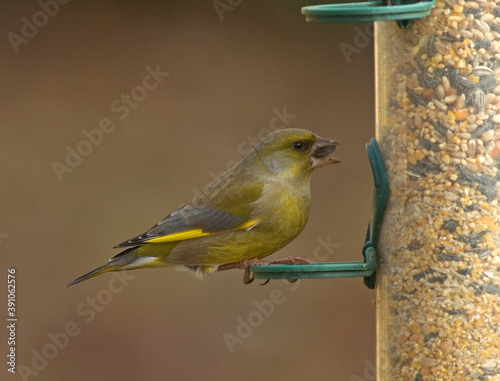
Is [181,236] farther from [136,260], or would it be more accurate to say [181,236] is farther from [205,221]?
[136,260]

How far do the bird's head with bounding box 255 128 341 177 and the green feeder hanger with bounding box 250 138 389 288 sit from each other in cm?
77

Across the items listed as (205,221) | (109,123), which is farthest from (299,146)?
(109,123)

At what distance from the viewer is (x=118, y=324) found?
896 cm

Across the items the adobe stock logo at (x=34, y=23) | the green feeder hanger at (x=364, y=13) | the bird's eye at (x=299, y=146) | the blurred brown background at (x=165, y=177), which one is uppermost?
the green feeder hanger at (x=364, y=13)

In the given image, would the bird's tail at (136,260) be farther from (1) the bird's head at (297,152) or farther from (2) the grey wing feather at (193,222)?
(1) the bird's head at (297,152)

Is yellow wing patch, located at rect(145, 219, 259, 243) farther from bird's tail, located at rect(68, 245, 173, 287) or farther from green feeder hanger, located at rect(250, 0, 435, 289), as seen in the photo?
green feeder hanger, located at rect(250, 0, 435, 289)

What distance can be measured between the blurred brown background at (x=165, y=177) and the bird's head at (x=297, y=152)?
12.5ft

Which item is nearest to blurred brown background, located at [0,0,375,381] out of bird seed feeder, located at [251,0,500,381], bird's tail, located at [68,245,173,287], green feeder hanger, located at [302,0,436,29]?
bird's tail, located at [68,245,173,287]

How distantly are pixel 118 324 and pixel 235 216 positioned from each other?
4.09 m

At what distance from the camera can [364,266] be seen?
14.1 ft

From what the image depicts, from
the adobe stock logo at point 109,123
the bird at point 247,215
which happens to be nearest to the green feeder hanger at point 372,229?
the bird at point 247,215

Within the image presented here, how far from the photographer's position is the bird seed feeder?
12.9 feet

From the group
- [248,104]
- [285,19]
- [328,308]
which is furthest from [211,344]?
[285,19]

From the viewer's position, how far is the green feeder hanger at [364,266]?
4.21 metres
